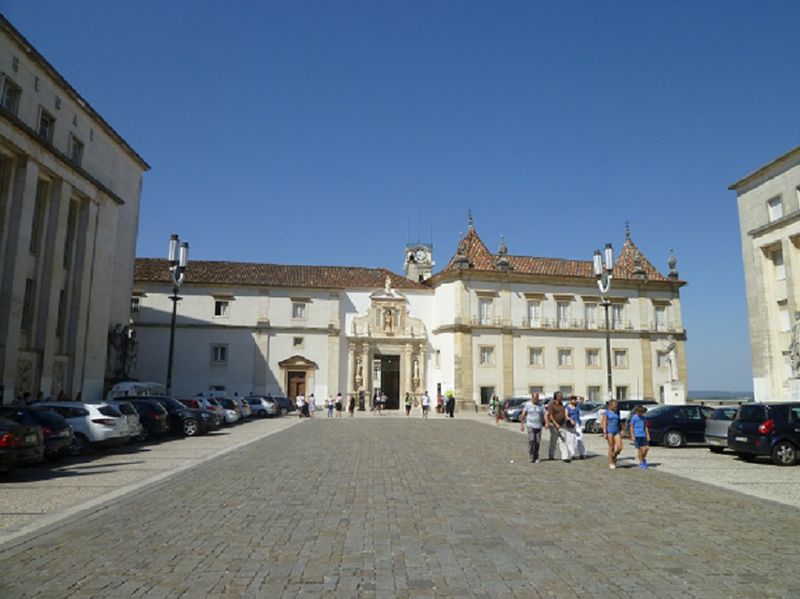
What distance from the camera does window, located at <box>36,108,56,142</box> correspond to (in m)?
26.1

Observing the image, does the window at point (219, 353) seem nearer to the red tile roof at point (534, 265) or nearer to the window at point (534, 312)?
the red tile roof at point (534, 265)

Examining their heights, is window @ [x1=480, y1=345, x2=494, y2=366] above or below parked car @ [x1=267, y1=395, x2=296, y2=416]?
above

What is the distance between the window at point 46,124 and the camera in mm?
26125

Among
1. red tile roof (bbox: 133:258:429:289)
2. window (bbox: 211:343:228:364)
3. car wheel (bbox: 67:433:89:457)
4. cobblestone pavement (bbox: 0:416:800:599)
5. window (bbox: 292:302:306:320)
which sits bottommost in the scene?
cobblestone pavement (bbox: 0:416:800:599)

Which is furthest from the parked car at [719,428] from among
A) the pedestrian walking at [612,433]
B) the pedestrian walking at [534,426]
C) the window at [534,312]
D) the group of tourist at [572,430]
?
the window at [534,312]

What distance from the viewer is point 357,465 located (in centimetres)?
1359

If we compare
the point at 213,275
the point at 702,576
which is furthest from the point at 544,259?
the point at 702,576

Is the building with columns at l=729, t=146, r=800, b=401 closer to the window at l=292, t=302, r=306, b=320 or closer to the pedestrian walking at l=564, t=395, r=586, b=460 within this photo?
the pedestrian walking at l=564, t=395, r=586, b=460

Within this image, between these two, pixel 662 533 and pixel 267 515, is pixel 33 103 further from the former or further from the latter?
pixel 662 533

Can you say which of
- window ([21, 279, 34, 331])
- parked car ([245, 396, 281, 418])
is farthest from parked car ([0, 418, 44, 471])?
parked car ([245, 396, 281, 418])

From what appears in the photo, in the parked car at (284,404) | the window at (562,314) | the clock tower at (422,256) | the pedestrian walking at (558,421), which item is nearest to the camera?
the pedestrian walking at (558,421)

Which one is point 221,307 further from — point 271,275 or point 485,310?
point 485,310

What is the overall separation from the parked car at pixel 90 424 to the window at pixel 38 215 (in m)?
12.4

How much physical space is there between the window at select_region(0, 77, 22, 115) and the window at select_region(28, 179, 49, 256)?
10.2 ft
